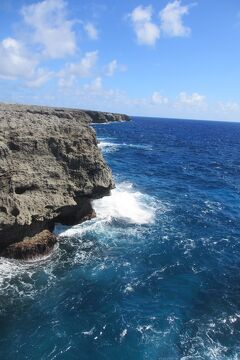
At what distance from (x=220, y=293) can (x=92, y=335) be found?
10884mm

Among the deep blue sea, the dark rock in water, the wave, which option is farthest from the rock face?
the deep blue sea

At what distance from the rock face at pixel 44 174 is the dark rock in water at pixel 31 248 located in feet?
1.36

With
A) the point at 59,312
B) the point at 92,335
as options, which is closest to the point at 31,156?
the point at 59,312

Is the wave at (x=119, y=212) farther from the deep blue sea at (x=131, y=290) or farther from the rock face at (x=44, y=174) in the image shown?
the rock face at (x=44, y=174)

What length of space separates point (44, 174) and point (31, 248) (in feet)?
21.5

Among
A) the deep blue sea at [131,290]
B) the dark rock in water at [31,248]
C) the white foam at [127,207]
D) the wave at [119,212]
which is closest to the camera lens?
the deep blue sea at [131,290]

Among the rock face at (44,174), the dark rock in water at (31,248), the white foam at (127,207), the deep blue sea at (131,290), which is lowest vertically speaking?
the deep blue sea at (131,290)

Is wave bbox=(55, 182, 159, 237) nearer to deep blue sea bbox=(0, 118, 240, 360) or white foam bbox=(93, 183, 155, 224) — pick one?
white foam bbox=(93, 183, 155, 224)

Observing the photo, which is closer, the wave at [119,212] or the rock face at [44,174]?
the rock face at [44,174]

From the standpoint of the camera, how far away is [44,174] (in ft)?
107

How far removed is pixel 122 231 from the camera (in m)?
37.7

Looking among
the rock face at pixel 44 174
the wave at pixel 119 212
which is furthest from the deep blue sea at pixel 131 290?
the rock face at pixel 44 174

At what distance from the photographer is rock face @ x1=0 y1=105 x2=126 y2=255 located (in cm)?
2948

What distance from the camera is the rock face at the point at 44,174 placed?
96.7ft
